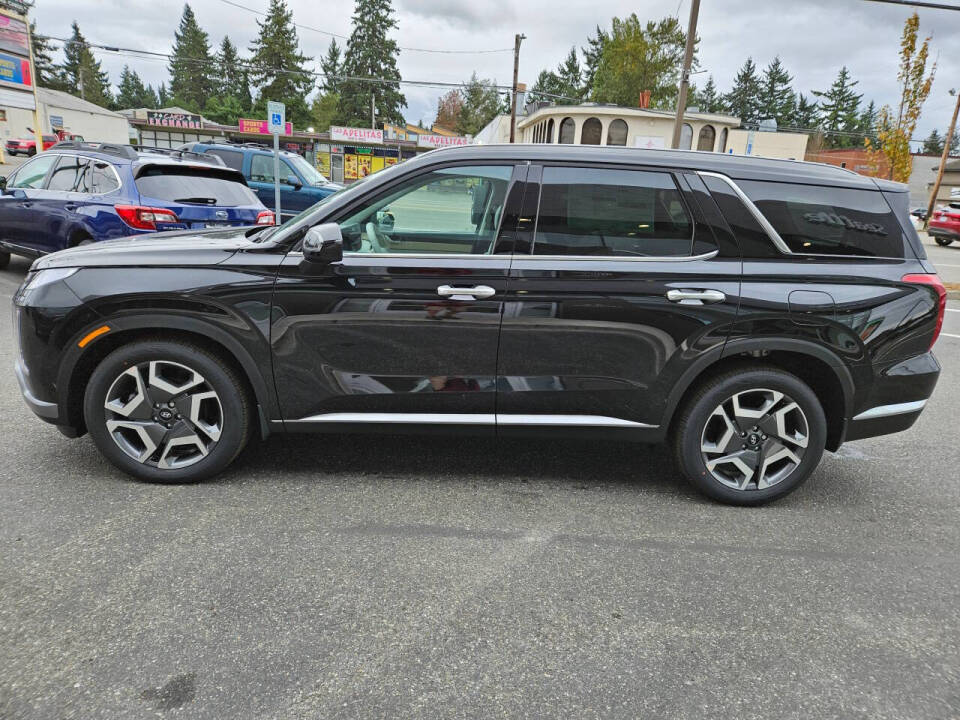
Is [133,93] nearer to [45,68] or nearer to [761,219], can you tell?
[45,68]

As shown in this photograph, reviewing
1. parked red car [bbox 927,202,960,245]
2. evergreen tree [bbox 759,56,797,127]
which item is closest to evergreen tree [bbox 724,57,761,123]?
evergreen tree [bbox 759,56,797,127]

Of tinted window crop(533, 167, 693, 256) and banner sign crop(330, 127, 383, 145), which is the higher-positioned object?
banner sign crop(330, 127, 383, 145)

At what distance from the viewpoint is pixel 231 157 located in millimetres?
14445

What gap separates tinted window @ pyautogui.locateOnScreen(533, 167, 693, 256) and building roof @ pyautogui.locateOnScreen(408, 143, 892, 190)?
98 mm

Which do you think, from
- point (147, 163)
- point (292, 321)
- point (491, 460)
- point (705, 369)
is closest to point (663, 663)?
point (705, 369)

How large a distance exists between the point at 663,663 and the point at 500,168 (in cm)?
234

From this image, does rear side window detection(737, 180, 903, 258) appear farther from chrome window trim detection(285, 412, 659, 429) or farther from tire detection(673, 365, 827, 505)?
chrome window trim detection(285, 412, 659, 429)

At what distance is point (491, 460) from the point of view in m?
4.00

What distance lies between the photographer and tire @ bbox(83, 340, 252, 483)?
331cm

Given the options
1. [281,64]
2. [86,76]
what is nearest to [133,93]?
[86,76]

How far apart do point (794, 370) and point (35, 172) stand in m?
9.70

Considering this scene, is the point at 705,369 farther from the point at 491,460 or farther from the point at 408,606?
the point at 408,606

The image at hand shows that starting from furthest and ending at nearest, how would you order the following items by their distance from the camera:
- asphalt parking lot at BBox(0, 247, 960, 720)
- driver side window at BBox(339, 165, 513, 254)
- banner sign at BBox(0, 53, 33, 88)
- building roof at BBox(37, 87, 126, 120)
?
building roof at BBox(37, 87, 126, 120), banner sign at BBox(0, 53, 33, 88), driver side window at BBox(339, 165, 513, 254), asphalt parking lot at BBox(0, 247, 960, 720)

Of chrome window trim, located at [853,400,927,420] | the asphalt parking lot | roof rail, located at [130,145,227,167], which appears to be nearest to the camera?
the asphalt parking lot
